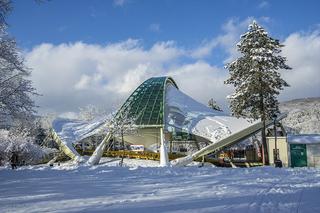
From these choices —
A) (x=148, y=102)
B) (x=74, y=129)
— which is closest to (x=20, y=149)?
(x=74, y=129)

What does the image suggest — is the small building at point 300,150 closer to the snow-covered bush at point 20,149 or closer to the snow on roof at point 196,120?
the snow on roof at point 196,120

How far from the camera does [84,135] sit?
52.6 meters

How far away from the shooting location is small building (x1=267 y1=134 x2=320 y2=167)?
114ft

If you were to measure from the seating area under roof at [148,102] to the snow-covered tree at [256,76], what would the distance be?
15650 millimetres

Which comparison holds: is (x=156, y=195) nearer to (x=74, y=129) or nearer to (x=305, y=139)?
(x=305, y=139)

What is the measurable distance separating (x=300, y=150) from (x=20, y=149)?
33874 mm

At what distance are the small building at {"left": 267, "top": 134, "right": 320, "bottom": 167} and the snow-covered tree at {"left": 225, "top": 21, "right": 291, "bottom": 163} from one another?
193cm

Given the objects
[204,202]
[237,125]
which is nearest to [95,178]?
[204,202]

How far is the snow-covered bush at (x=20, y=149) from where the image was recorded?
4831cm

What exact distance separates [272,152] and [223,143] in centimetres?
495

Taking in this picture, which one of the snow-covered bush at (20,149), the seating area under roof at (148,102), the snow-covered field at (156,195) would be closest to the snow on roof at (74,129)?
the snow-covered bush at (20,149)

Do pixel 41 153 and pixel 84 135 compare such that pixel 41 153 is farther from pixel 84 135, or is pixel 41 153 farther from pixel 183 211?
pixel 183 211

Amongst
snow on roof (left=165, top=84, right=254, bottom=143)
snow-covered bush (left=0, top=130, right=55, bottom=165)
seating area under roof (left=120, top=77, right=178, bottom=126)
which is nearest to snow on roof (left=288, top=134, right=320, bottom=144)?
snow on roof (left=165, top=84, right=254, bottom=143)

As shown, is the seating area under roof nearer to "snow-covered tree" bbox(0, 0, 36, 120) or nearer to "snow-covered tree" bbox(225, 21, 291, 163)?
"snow-covered tree" bbox(225, 21, 291, 163)
